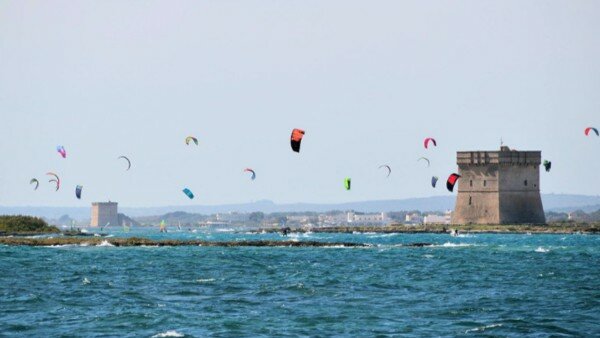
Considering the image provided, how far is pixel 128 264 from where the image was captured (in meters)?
56.2

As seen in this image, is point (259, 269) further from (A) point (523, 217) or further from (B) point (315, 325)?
(A) point (523, 217)

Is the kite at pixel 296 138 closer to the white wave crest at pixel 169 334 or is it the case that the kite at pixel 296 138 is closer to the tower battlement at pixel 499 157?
the white wave crest at pixel 169 334

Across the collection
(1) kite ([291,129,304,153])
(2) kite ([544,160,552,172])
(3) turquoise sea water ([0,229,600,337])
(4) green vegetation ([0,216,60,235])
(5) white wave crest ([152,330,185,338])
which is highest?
(2) kite ([544,160,552,172])

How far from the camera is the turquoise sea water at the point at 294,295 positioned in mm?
31938

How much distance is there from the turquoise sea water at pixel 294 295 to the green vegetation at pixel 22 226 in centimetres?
3020

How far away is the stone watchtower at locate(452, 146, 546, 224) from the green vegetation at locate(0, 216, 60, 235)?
4570cm

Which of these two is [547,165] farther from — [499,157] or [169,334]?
[169,334]

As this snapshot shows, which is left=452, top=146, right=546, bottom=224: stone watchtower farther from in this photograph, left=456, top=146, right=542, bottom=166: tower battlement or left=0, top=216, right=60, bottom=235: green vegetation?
left=0, top=216, right=60, bottom=235: green vegetation

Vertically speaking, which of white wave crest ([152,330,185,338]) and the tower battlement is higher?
the tower battlement

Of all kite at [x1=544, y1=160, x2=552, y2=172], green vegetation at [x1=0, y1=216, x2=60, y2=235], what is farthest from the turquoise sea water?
kite at [x1=544, y1=160, x2=552, y2=172]

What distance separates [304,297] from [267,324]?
757cm

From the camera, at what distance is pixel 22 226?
3856 inches

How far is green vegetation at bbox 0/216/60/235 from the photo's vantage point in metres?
95.7

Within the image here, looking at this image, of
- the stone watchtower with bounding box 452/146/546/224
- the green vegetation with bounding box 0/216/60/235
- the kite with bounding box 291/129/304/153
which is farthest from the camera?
the stone watchtower with bounding box 452/146/546/224
